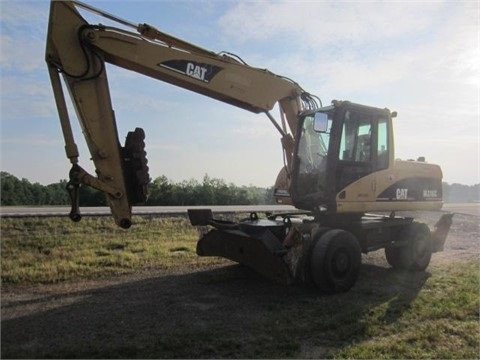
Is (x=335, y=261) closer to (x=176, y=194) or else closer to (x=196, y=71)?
(x=196, y=71)

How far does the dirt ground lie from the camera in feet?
15.5

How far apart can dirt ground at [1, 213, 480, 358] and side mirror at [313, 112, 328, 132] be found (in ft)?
8.65

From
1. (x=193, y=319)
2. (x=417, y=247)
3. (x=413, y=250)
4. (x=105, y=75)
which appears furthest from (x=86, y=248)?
(x=417, y=247)

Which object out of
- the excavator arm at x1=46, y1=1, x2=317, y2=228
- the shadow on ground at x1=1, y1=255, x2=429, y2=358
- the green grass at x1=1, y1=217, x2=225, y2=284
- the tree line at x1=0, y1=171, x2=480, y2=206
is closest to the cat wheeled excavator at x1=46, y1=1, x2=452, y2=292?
the excavator arm at x1=46, y1=1, x2=317, y2=228

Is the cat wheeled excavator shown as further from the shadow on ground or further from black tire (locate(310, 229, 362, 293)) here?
the shadow on ground

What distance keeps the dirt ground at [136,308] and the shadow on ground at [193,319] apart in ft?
0.04

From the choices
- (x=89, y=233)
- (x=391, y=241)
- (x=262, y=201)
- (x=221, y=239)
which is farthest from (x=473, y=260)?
(x=262, y=201)

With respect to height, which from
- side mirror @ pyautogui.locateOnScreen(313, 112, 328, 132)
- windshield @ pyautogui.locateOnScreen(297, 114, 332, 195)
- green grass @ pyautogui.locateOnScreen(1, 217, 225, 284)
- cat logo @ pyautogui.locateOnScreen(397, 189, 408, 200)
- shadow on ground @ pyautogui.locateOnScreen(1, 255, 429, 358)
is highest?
side mirror @ pyautogui.locateOnScreen(313, 112, 328, 132)

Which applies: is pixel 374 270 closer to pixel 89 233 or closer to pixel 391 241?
pixel 391 241

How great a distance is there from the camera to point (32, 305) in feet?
19.7

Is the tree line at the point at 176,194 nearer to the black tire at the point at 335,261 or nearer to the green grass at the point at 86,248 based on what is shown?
the green grass at the point at 86,248

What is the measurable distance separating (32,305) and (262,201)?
26.8 meters

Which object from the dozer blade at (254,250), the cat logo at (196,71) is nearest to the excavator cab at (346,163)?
the dozer blade at (254,250)

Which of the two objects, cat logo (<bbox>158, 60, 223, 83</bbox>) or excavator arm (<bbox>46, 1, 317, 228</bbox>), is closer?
excavator arm (<bbox>46, 1, 317, 228</bbox>)
